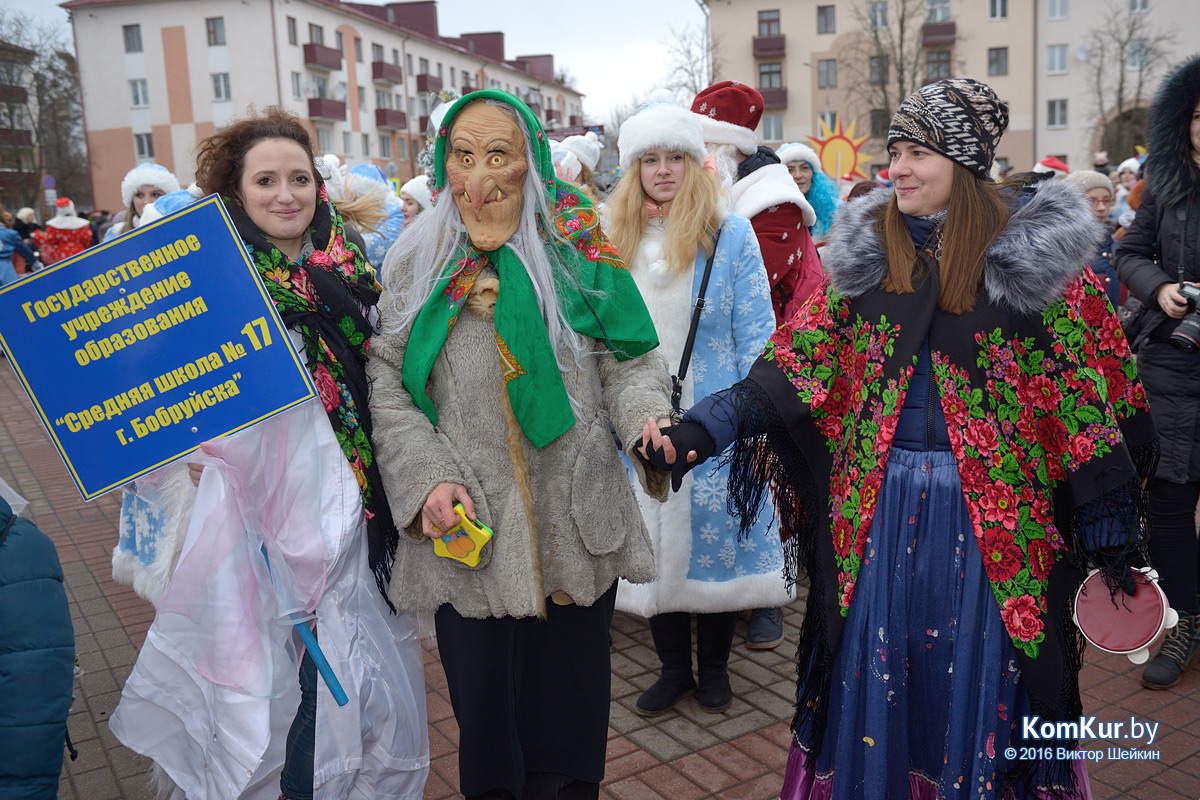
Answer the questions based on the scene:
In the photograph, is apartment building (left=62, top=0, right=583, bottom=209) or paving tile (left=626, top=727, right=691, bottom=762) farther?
apartment building (left=62, top=0, right=583, bottom=209)

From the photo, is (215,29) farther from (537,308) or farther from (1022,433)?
(1022,433)

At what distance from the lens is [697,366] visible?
3.65m

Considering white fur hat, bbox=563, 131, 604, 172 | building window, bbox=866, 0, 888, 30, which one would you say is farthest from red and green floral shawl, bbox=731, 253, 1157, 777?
building window, bbox=866, 0, 888, 30

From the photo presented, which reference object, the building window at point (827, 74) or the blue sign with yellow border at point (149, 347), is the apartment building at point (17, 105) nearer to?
the blue sign with yellow border at point (149, 347)

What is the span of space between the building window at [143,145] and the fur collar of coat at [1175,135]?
45770 millimetres

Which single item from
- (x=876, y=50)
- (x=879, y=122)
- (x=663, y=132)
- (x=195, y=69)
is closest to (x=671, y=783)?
(x=663, y=132)

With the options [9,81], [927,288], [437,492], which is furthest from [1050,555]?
[9,81]

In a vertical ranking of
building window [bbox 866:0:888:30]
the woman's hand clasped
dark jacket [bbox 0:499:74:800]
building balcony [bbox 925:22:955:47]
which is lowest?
dark jacket [bbox 0:499:74:800]

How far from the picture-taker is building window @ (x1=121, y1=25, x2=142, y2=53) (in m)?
41.4

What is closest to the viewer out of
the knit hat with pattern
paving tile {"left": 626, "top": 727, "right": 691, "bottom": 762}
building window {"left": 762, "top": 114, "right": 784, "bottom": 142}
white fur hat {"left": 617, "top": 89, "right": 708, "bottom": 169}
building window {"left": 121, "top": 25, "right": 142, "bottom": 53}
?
the knit hat with pattern

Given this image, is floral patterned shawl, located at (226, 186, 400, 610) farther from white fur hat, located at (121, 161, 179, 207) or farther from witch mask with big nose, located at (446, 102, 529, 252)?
white fur hat, located at (121, 161, 179, 207)

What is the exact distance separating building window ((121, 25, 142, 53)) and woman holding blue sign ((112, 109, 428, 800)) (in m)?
46.3

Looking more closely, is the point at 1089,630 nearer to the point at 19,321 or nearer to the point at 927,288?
the point at 927,288

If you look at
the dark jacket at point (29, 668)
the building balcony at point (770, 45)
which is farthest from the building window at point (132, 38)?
the dark jacket at point (29, 668)
